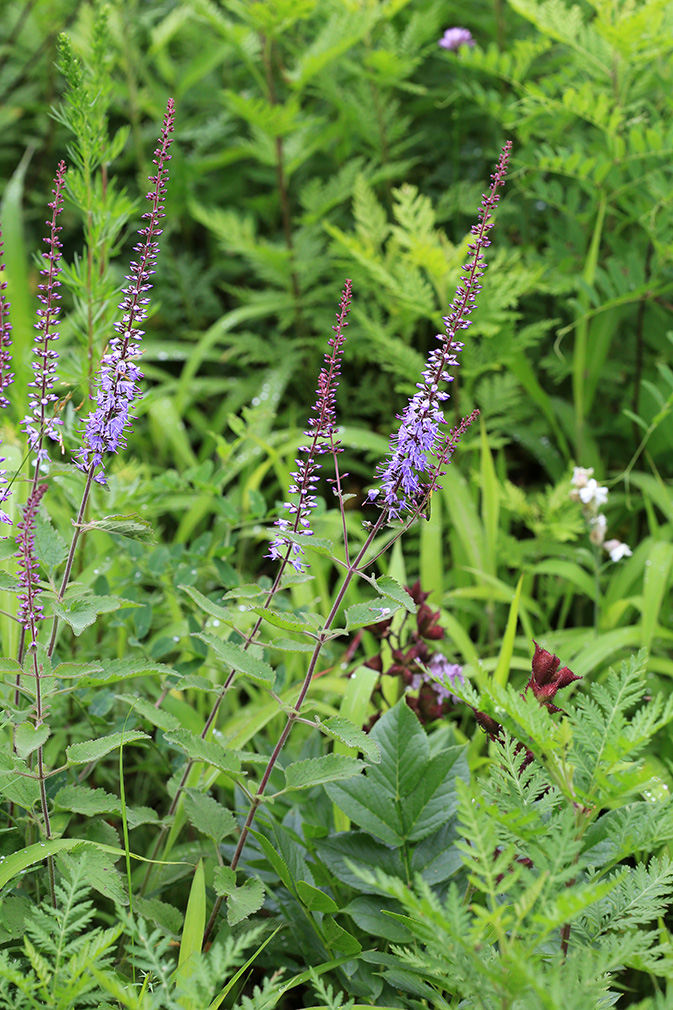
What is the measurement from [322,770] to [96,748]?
1.17 ft

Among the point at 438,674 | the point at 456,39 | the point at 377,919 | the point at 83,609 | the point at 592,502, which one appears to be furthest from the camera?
the point at 456,39

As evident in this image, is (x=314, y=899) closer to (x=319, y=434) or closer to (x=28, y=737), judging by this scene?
(x=28, y=737)

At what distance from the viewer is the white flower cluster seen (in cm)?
210

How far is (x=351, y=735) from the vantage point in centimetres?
122

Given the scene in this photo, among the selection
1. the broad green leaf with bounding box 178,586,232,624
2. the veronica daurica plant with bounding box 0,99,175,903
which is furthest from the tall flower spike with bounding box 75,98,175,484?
the broad green leaf with bounding box 178,586,232,624

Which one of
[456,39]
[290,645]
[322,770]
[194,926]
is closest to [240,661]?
[290,645]

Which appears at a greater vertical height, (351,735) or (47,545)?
(47,545)

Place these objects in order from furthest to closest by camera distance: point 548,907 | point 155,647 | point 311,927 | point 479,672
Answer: point 155,647
point 311,927
point 479,672
point 548,907

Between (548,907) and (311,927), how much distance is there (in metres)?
0.63

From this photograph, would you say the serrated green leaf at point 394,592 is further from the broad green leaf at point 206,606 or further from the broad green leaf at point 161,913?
the broad green leaf at point 161,913

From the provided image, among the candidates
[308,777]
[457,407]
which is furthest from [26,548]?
[457,407]

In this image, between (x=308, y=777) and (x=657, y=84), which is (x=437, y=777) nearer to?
(x=308, y=777)

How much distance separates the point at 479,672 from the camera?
110 centimetres

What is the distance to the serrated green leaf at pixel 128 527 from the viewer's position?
4.25 ft
